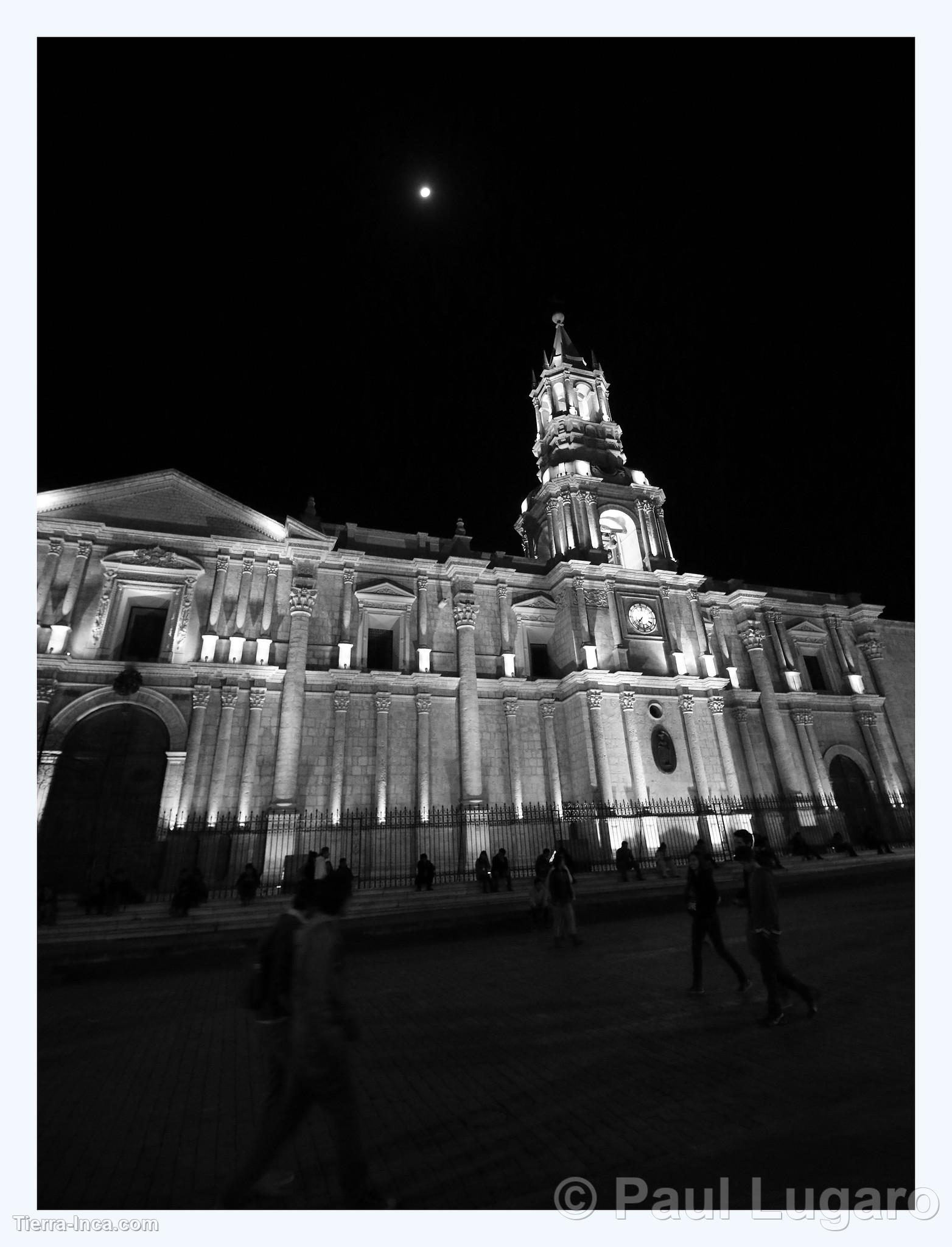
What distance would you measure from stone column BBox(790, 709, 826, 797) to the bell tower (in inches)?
356

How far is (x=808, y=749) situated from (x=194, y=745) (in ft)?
83.0

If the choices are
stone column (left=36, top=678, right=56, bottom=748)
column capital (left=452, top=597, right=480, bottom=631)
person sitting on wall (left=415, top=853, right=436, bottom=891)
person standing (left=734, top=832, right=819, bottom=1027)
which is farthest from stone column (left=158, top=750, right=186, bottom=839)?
person standing (left=734, top=832, right=819, bottom=1027)

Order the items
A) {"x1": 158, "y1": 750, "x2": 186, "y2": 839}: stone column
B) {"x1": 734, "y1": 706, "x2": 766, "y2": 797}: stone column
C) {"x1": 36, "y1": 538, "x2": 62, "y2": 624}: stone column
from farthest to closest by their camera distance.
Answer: {"x1": 734, "y1": 706, "x2": 766, "y2": 797}: stone column, {"x1": 36, "y1": 538, "x2": 62, "y2": 624}: stone column, {"x1": 158, "y1": 750, "x2": 186, "y2": 839}: stone column

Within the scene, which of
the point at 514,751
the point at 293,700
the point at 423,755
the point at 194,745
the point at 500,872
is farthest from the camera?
the point at 514,751

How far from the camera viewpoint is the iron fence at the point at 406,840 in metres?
15.9

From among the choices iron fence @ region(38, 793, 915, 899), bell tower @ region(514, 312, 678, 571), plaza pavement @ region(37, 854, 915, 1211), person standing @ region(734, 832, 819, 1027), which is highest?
bell tower @ region(514, 312, 678, 571)

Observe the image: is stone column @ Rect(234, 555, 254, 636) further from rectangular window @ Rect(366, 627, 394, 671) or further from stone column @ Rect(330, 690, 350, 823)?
rectangular window @ Rect(366, 627, 394, 671)

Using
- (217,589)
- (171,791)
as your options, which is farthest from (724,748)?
(217,589)

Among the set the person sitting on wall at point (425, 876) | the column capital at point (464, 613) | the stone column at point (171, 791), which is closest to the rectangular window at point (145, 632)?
the stone column at point (171, 791)

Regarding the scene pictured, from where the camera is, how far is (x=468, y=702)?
2145 cm

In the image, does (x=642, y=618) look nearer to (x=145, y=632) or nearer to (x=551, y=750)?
(x=551, y=750)

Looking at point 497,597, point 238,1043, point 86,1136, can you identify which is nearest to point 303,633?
point 497,597

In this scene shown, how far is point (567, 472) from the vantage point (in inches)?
1117

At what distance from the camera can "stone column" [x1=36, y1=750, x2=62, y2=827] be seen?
52.5 feet
